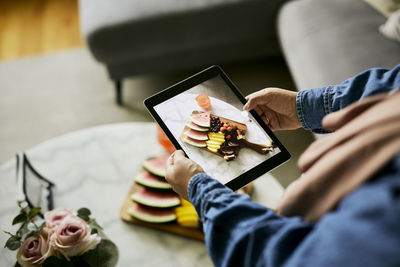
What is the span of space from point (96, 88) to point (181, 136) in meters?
1.20

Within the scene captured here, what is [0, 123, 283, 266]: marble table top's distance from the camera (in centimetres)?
94

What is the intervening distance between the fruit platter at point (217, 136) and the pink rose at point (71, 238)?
0.30 meters

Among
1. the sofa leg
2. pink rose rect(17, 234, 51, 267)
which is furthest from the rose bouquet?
the sofa leg

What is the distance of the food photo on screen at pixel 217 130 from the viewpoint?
744 millimetres

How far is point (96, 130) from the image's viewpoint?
120 centimetres

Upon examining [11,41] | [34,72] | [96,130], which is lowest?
[96,130]

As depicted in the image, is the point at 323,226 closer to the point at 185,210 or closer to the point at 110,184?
the point at 185,210

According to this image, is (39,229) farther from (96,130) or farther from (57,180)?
(96,130)

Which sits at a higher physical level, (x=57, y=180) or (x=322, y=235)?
(x=322, y=235)

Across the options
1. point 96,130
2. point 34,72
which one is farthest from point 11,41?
point 96,130

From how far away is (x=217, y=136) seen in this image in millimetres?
774

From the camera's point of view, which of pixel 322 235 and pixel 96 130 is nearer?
pixel 322 235

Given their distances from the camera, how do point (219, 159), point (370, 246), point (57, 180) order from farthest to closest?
point (57, 180)
point (219, 159)
point (370, 246)

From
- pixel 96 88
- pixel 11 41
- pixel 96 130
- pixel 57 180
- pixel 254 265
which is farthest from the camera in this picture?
pixel 11 41
